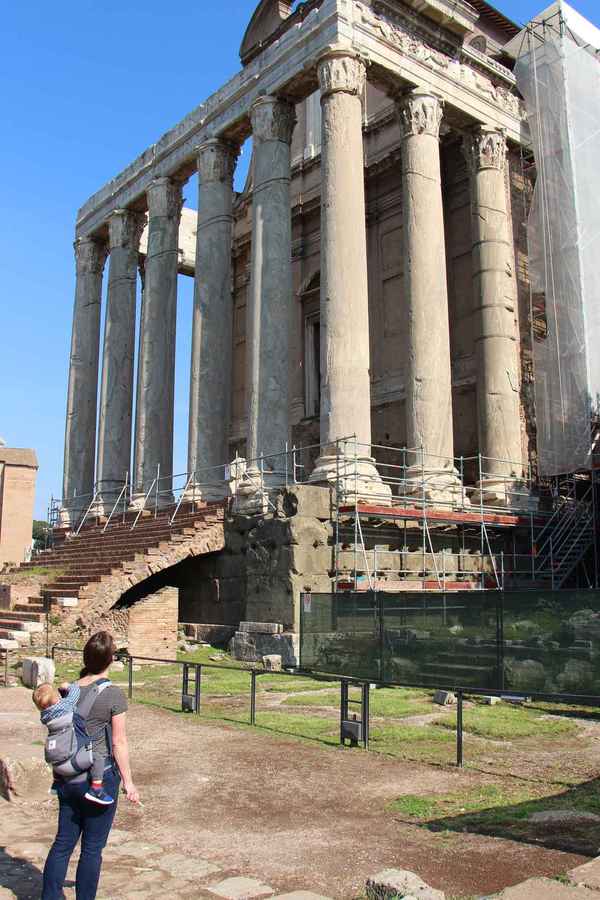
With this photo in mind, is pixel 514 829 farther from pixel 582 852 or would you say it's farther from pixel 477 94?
pixel 477 94

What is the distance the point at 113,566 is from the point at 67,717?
1696cm

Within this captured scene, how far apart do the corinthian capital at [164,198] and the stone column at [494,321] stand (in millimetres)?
10291

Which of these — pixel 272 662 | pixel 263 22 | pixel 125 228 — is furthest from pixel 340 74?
pixel 272 662

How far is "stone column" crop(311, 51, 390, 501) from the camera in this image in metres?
20.8

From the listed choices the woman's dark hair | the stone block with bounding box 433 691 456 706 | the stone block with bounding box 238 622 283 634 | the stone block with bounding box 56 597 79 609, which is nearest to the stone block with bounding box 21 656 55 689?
the stone block with bounding box 56 597 79 609

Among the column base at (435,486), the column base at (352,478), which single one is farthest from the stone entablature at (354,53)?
the column base at (435,486)

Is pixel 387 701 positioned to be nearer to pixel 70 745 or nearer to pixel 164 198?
pixel 70 745

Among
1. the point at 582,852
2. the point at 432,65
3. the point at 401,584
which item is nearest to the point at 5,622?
the point at 401,584

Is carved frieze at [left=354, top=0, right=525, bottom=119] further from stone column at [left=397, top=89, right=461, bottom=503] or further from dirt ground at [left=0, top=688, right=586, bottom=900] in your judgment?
dirt ground at [left=0, top=688, right=586, bottom=900]

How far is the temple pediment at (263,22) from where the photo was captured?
109ft

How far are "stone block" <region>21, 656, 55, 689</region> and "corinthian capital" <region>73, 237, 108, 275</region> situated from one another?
72.0ft

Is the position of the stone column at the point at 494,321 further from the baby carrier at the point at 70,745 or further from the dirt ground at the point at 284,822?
the baby carrier at the point at 70,745

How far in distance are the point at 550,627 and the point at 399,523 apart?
8583 millimetres

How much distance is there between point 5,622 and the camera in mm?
20812
